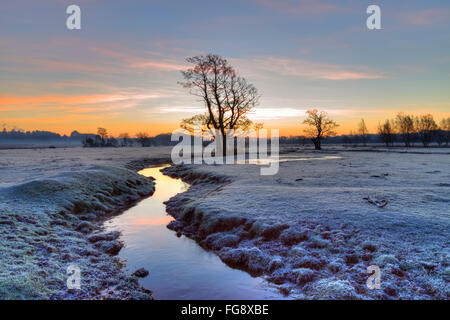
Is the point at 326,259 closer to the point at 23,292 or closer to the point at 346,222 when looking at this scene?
the point at 346,222

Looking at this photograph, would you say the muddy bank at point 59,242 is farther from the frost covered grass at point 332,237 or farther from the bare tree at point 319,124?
the bare tree at point 319,124

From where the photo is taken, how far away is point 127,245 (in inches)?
428

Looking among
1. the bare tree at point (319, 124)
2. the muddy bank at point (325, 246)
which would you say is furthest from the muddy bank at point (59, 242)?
the bare tree at point (319, 124)

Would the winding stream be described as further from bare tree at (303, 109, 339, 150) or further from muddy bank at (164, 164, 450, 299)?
bare tree at (303, 109, 339, 150)

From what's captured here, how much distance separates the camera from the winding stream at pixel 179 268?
718cm

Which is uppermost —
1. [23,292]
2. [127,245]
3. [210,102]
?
[210,102]

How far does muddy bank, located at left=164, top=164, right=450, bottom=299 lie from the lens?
21.9ft

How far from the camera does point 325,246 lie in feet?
29.3

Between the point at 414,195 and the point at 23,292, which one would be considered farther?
the point at 414,195

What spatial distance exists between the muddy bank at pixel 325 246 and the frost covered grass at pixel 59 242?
12.6 feet

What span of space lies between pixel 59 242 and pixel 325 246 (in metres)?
10.5

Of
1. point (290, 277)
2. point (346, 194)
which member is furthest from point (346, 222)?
point (346, 194)

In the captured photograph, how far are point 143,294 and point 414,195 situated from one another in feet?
49.7

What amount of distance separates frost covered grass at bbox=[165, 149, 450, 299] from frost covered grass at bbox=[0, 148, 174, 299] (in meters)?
3.93
